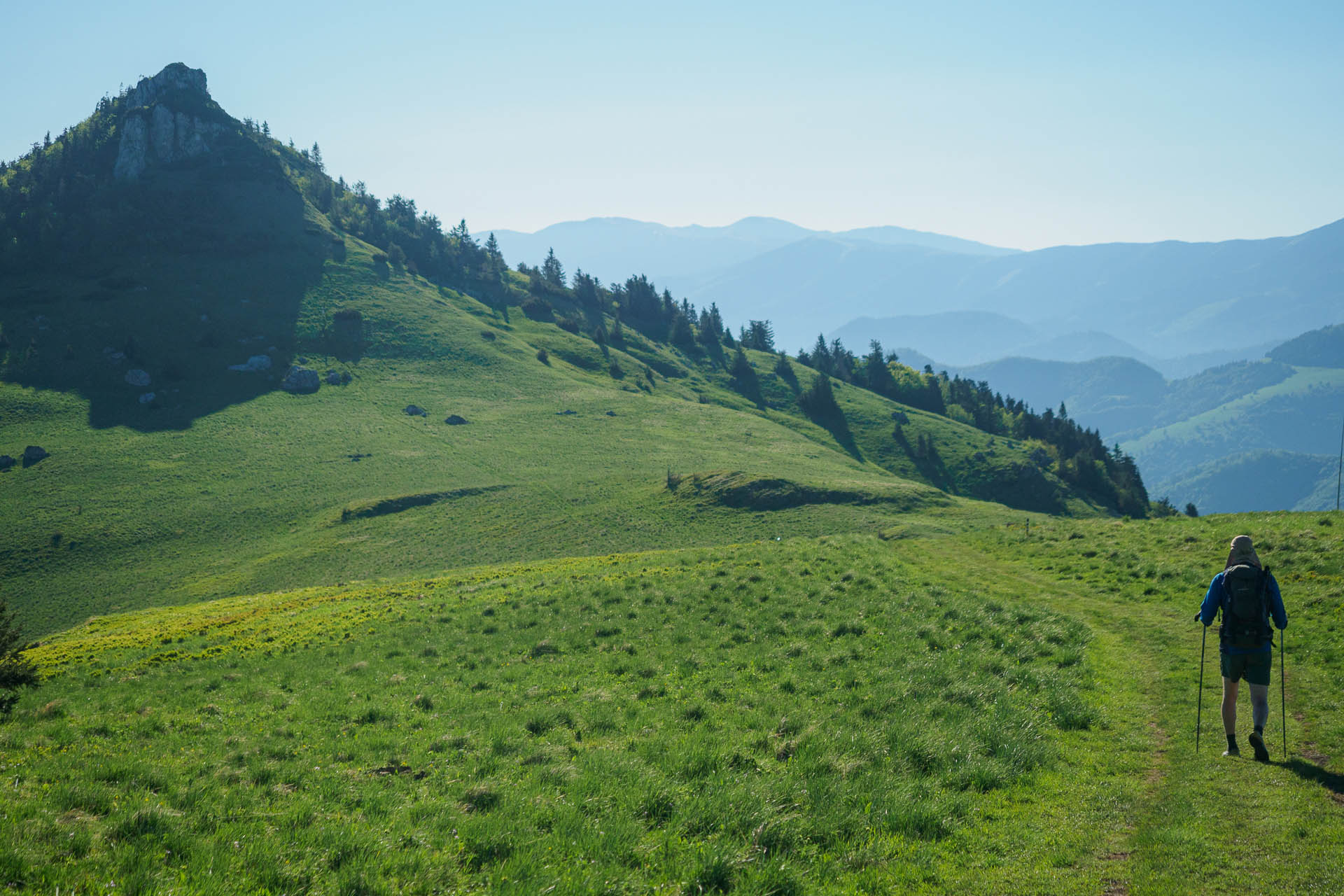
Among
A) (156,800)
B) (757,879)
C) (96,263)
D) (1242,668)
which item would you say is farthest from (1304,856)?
(96,263)

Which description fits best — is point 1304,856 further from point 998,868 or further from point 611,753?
point 611,753

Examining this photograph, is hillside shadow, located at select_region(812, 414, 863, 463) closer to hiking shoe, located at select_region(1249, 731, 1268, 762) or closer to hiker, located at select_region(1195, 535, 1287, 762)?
hiker, located at select_region(1195, 535, 1287, 762)

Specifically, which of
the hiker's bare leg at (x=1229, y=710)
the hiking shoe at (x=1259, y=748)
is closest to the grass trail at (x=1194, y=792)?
the hiking shoe at (x=1259, y=748)

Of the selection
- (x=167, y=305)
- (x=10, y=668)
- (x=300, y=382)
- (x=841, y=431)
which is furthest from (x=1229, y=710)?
(x=167, y=305)

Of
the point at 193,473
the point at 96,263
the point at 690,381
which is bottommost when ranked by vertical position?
the point at 193,473

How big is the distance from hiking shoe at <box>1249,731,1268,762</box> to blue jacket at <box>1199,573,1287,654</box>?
1.59 meters

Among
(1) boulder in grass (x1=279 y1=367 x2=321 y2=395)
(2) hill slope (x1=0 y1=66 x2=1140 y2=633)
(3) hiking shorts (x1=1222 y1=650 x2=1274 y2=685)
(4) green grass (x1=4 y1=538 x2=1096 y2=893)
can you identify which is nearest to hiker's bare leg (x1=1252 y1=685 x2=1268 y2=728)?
(3) hiking shorts (x1=1222 y1=650 x2=1274 y2=685)

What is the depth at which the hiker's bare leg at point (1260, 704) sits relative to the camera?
12.1m

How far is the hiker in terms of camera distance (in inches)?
484

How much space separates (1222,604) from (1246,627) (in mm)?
530

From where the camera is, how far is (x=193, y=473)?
326 ft

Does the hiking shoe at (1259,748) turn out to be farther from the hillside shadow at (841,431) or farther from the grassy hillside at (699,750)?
the hillside shadow at (841,431)

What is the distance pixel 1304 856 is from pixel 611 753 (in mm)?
9547

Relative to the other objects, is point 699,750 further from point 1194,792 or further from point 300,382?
point 300,382
